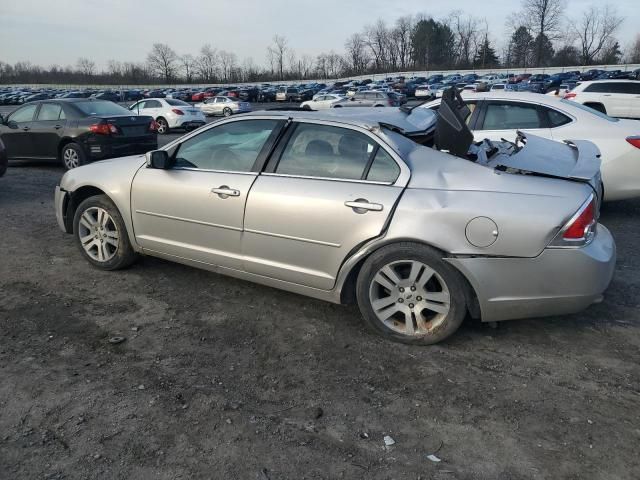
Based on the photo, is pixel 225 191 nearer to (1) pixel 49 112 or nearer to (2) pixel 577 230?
(2) pixel 577 230

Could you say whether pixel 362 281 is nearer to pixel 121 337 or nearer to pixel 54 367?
pixel 121 337

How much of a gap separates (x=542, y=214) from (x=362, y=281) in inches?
47.6

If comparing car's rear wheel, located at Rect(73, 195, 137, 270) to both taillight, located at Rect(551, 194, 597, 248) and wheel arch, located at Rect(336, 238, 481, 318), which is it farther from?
taillight, located at Rect(551, 194, 597, 248)

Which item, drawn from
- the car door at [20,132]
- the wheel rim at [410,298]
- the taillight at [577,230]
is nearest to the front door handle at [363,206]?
the wheel rim at [410,298]

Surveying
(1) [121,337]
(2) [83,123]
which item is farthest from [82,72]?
(1) [121,337]

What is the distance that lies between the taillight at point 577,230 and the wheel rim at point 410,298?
0.75 meters

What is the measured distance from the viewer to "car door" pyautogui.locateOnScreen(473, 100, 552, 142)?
6656 millimetres

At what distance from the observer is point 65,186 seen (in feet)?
16.7

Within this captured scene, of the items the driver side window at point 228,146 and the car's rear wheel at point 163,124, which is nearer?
the driver side window at point 228,146

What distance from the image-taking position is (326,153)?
3898 mm

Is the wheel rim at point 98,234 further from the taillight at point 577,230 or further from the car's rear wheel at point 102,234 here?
the taillight at point 577,230

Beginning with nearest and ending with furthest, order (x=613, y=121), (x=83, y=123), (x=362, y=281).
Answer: (x=362, y=281)
(x=613, y=121)
(x=83, y=123)

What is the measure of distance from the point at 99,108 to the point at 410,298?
30.2 feet

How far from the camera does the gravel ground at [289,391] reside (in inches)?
97.8
